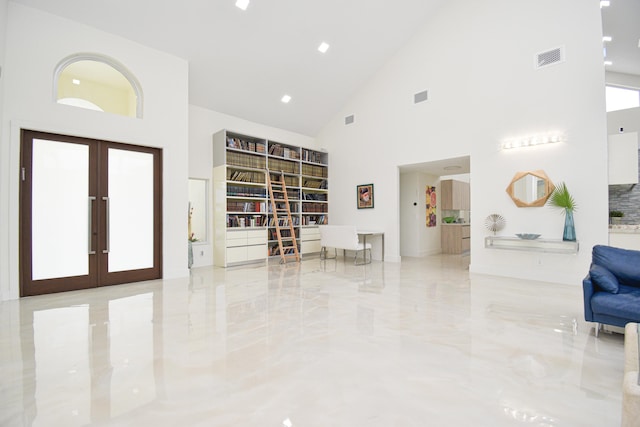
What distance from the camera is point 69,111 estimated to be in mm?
4492

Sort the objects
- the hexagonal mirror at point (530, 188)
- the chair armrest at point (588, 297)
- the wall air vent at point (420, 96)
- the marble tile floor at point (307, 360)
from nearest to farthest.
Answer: the marble tile floor at point (307, 360), the chair armrest at point (588, 297), the hexagonal mirror at point (530, 188), the wall air vent at point (420, 96)

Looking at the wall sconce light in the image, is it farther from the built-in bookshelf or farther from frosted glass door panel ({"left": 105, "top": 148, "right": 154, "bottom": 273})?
frosted glass door panel ({"left": 105, "top": 148, "right": 154, "bottom": 273})

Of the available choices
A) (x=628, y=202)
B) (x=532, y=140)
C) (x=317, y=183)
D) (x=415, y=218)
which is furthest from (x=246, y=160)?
(x=628, y=202)

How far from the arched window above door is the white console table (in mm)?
6621

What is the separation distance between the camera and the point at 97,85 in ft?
16.1

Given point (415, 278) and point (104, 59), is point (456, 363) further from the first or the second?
point (104, 59)

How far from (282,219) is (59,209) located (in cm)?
438

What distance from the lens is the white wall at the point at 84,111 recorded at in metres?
4.06

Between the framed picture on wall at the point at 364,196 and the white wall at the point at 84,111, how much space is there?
13.7 ft

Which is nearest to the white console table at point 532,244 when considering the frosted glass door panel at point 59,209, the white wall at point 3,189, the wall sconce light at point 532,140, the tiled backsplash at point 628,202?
the tiled backsplash at point 628,202

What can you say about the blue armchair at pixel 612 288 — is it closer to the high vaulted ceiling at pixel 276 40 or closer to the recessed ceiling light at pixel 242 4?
the high vaulted ceiling at pixel 276 40

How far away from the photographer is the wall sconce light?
507 cm

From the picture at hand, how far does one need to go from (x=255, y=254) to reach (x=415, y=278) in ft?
11.6

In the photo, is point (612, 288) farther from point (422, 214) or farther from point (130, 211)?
point (130, 211)
